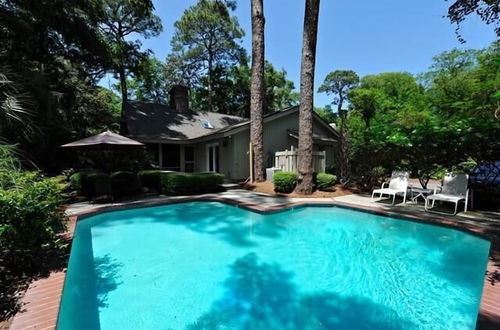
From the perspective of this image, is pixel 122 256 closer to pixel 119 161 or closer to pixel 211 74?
pixel 119 161

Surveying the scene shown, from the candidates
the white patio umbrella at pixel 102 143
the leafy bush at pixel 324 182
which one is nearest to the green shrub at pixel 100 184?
the white patio umbrella at pixel 102 143

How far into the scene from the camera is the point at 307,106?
1109 cm

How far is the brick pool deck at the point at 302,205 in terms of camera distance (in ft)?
8.27

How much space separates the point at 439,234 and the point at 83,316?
7421mm

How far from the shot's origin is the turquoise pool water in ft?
10.9

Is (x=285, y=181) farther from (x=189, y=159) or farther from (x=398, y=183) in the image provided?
(x=189, y=159)

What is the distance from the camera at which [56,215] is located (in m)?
4.13

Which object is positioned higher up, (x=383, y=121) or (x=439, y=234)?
(x=383, y=121)

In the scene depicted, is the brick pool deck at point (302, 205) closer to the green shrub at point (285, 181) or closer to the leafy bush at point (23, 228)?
the leafy bush at point (23, 228)

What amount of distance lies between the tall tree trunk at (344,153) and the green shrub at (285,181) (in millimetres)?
2706

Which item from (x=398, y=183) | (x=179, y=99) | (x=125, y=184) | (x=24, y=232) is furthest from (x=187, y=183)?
(x=179, y=99)

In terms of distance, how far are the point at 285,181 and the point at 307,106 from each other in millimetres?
3317

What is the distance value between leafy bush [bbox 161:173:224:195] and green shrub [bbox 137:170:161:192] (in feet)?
1.71

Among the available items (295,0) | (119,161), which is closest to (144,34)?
(295,0)
